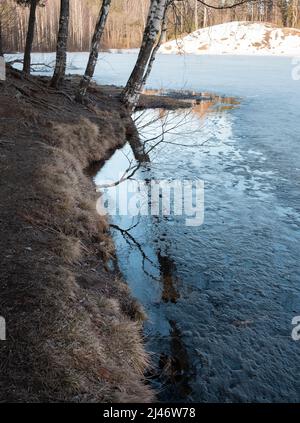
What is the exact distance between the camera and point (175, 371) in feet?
16.0

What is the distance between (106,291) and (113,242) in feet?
6.55

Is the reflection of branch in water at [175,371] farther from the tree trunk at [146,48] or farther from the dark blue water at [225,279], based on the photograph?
the tree trunk at [146,48]

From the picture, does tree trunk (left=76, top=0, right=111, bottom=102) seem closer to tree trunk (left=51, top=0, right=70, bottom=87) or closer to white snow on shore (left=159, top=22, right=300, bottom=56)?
tree trunk (left=51, top=0, right=70, bottom=87)

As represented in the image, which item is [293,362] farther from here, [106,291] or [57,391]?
[57,391]

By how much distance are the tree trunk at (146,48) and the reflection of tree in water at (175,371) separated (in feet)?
39.6

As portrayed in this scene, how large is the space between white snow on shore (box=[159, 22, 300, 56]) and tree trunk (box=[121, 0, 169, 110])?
46.6 metres

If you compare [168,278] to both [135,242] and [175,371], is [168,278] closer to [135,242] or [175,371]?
[135,242]

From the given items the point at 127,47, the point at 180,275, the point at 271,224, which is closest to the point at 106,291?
the point at 180,275

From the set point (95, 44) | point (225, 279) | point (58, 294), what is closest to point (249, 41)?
point (95, 44)

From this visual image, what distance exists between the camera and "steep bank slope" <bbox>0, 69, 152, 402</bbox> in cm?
384

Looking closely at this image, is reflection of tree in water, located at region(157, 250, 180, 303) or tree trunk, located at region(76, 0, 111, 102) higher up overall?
tree trunk, located at region(76, 0, 111, 102)

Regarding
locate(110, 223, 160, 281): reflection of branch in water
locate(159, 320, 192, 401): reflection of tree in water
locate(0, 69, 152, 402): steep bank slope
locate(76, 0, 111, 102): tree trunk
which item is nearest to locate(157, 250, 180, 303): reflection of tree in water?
locate(110, 223, 160, 281): reflection of branch in water

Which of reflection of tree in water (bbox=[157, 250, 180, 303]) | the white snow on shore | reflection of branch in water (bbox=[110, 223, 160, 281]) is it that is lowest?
reflection of tree in water (bbox=[157, 250, 180, 303])

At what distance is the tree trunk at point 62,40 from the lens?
1497 centimetres
